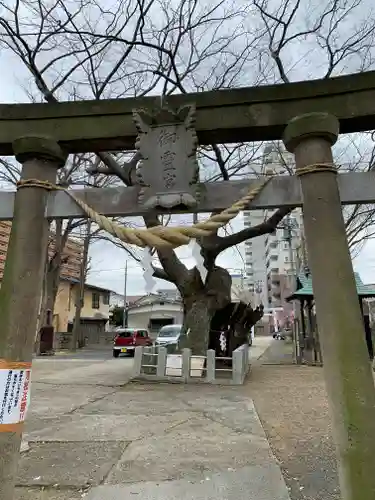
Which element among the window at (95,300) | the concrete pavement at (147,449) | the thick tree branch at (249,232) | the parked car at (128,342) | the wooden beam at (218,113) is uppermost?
the window at (95,300)

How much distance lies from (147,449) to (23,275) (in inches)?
123

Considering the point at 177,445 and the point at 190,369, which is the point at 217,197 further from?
the point at 190,369

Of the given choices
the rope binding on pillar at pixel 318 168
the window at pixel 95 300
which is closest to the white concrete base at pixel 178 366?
the rope binding on pillar at pixel 318 168

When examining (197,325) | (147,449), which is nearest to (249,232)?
(197,325)

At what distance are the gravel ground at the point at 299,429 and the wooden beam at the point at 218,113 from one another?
134 inches

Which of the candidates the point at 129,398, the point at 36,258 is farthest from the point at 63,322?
the point at 36,258

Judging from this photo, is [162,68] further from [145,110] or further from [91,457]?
[91,457]

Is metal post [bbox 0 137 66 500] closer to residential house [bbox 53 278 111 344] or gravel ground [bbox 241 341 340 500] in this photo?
gravel ground [bbox 241 341 340 500]

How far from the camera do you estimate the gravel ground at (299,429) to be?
4.17 meters

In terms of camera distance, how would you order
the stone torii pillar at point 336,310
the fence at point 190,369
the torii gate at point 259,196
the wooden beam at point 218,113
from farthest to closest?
1. the fence at point 190,369
2. the wooden beam at point 218,113
3. the torii gate at point 259,196
4. the stone torii pillar at point 336,310

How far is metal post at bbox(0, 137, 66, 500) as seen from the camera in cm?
312

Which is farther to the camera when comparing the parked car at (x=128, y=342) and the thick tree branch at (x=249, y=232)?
the parked car at (x=128, y=342)

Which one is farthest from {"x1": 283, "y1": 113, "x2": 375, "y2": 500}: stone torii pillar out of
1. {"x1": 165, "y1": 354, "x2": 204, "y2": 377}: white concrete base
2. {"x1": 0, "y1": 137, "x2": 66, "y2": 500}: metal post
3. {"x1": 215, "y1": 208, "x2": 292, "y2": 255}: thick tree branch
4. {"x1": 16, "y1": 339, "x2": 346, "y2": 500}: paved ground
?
{"x1": 165, "y1": 354, "x2": 204, "y2": 377}: white concrete base

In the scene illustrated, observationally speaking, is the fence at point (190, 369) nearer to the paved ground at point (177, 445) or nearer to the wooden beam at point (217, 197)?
the paved ground at point (177, 445)
